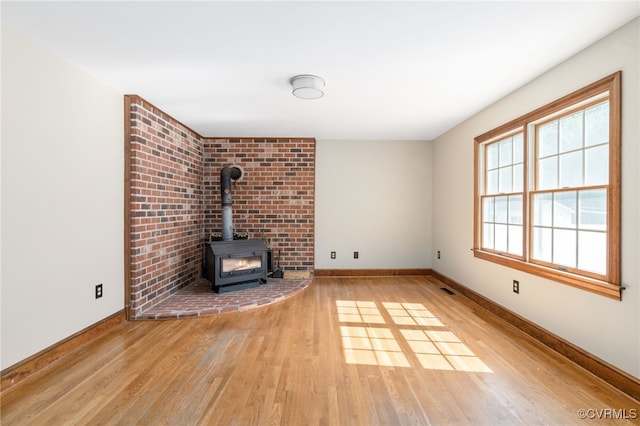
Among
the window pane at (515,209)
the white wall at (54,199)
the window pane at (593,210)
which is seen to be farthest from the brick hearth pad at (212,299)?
the window pane at (593,210)

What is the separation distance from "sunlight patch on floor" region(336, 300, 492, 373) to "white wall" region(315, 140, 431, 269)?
164 centimetres

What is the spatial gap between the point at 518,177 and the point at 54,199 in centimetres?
409

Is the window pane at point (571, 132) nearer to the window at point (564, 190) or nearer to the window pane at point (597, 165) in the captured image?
the window at point (564, 190)

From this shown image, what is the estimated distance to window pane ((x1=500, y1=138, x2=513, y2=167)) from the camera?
3.16 metres

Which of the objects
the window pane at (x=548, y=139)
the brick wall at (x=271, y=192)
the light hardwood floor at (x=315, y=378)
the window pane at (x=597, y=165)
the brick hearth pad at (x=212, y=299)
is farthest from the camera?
the brick wall at (x=271, y=192)

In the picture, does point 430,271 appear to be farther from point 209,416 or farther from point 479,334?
point 209,416

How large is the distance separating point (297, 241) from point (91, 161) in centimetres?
295

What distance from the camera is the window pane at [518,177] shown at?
2969mm

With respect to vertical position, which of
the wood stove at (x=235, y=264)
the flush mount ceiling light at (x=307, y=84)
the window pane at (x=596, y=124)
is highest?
the flush mount ceiling light at (x=307, y=84)

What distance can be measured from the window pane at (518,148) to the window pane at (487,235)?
820mm

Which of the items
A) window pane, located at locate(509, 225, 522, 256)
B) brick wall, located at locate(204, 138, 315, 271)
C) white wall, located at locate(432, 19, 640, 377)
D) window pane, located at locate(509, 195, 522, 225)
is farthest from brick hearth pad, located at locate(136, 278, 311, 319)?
window pane, located at locate(509, 195, 522, 225)

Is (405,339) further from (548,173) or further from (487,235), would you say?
(548,173)

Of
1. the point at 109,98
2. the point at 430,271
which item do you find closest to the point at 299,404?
the point at 109,98

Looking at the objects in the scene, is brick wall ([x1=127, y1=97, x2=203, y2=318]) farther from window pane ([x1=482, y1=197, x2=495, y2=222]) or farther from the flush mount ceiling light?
window pane ([x1=482, y1=197, x2=495, y2=222])
